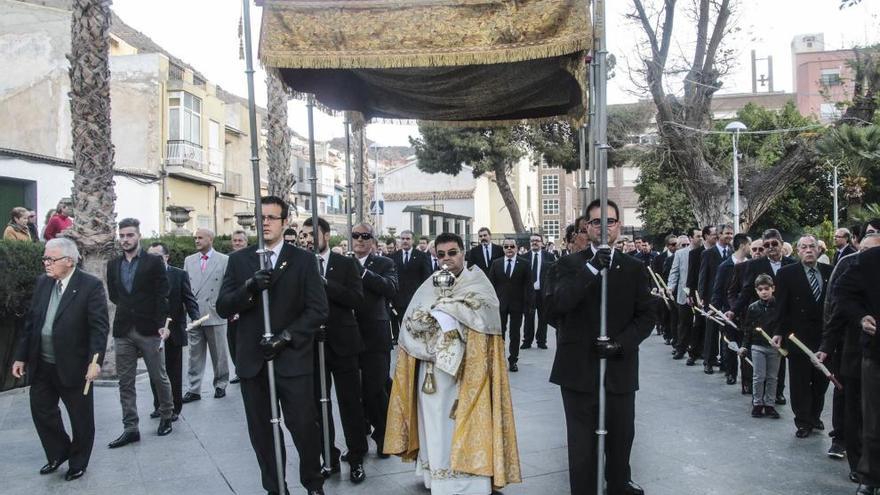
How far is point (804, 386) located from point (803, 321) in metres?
0.60

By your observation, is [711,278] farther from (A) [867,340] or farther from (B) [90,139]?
(B) [90,139]

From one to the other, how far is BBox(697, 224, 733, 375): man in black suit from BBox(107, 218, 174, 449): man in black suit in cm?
714

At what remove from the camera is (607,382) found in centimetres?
497

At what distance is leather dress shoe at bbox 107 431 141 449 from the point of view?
6930 millimetres

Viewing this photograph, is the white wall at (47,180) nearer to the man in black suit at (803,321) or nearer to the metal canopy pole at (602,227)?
the metal canopy pole at (602,227)

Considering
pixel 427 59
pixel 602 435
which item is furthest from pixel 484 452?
pixel 427 59

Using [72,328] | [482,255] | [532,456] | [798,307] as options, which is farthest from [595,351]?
[482,255]

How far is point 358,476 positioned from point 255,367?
143cm

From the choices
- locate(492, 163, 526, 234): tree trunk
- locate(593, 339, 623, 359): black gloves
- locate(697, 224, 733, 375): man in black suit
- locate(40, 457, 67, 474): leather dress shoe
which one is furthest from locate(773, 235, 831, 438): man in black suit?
locate(492, 163, 526, 234): tree trunk

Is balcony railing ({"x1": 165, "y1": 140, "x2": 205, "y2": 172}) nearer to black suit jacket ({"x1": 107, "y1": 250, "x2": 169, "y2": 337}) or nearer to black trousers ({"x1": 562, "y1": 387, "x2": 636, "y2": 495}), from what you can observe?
black suit jacket ({"x1": 107, "y1": 250, "x2": 169, "y2": 337})

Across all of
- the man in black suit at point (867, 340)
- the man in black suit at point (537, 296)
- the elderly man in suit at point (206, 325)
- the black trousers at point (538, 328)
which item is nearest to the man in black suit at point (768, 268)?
the man in black suit at point (867, 340)

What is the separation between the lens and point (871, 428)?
5145 millimetres

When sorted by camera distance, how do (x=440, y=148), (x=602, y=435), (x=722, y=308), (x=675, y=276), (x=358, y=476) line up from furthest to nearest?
(x=440, y=148) → (x=675, y=276) → (x=722, y=308) → (x=358, y=476) → (x=602, y=435)

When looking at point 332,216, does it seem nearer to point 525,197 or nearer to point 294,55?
point 525,197
